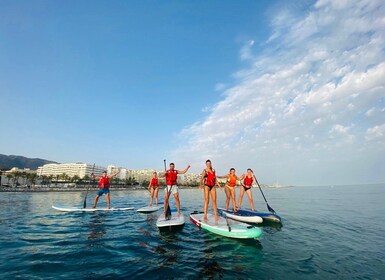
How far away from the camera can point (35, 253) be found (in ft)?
27.0

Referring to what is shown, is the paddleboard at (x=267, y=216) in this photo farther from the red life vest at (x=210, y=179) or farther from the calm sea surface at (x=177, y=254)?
the red life vest at (x=210, y=179)

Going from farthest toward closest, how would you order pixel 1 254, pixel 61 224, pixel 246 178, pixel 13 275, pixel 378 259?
pixel 246 178
pixel 61 224
pixel 378 259
pixel 1 254
pixel 13 275

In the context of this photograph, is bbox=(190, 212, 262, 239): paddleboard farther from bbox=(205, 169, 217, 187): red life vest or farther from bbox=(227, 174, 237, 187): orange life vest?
bbox=(227, 174, 237, 187): orange life vest

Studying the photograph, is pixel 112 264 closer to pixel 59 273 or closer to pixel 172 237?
pixel 59 273

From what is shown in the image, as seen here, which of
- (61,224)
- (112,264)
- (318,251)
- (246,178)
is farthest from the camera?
(246,178)

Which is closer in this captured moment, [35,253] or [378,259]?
[35,253]

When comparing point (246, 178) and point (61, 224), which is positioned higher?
point (246, 178)

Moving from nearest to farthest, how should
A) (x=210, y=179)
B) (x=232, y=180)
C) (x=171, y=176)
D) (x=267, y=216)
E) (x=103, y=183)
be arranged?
(x=210, y=179) < (x=171, y=176) < (x=267, y=216) < (x=232, y=180) < (x=103, y=183)

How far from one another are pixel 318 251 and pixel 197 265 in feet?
18.1

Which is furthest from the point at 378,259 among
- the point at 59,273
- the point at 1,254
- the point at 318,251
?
the point at 1,254

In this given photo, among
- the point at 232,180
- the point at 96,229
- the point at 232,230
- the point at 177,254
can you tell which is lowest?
the point at 177,254

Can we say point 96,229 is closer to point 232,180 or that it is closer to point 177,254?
point 177,254

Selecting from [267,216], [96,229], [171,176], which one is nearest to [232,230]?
[171,176]

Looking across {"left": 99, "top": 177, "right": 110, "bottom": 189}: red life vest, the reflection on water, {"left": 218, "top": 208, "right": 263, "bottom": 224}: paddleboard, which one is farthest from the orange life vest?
{"left": 99, "top": 177, "right": 110, "bottom": 189}: red life vest
